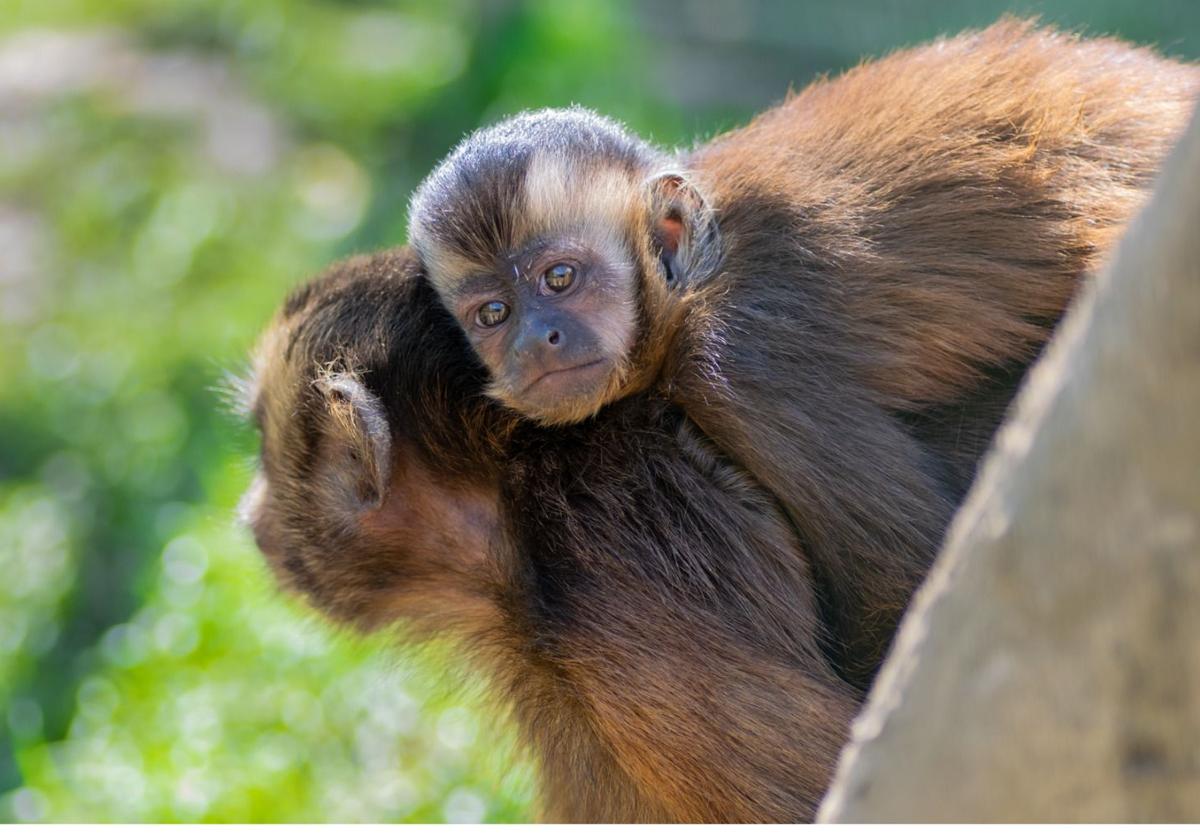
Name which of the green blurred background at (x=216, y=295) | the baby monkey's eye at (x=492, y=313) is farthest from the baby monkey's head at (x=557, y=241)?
the green blurred background at (x=216, y=295)

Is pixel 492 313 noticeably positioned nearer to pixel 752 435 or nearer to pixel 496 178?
pixel 496 178

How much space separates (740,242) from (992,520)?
173cm

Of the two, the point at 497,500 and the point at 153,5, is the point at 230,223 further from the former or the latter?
the point at 497,500

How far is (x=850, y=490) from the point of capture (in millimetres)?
2783

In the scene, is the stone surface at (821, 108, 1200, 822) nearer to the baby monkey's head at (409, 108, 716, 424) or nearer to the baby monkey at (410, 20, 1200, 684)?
the baby monkey at (410, 20, 1200, 684)

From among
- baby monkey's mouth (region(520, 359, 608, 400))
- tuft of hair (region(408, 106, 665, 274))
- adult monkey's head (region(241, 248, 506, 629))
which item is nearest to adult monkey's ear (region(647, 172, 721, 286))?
tuft of hair (region(408, 106, 665, 274))

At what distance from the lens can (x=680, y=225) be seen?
3.31 m

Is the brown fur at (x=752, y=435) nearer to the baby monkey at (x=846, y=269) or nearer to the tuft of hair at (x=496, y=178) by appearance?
the baby monkey at (x=846, y=269)

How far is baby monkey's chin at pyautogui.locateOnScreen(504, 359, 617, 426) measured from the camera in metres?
3.05

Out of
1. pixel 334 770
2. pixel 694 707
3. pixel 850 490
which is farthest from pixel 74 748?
pixel 850 490

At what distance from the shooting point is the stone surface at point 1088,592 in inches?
50.5

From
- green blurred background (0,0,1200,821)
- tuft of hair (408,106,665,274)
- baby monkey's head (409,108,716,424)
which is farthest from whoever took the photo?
green blurred background (0,0,1200,821)

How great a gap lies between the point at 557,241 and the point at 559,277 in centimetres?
9

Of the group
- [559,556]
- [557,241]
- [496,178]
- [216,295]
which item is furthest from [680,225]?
[216,295]
